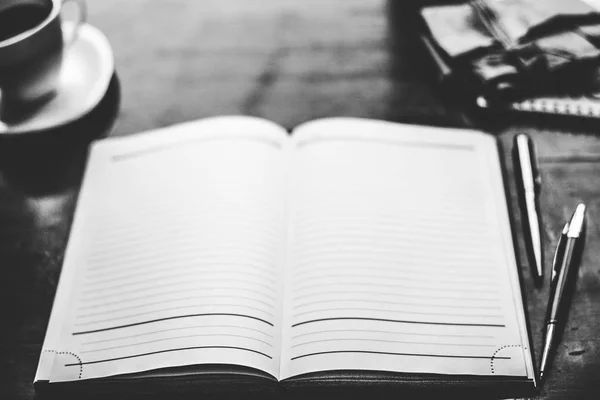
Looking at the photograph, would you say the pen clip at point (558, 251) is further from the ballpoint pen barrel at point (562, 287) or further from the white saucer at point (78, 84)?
the white saucer at point (78, 84)

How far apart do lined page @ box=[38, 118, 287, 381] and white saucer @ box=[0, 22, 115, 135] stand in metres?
0.06

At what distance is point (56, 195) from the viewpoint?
682 millimetres

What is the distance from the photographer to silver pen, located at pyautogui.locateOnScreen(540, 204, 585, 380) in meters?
0.55

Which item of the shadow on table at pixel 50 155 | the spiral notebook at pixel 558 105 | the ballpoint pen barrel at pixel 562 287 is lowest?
the ballpoint pen barrel at pixel 562 287

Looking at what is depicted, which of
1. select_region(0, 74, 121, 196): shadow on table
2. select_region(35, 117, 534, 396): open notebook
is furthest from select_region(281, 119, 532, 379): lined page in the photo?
select_region(0, 74, 121, 196): shadow on table

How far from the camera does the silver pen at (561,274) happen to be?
551 millimetres

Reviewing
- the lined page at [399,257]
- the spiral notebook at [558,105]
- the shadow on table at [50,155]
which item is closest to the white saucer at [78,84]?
the shadow on table at [50,155]

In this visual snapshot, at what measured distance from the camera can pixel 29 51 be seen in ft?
2.10

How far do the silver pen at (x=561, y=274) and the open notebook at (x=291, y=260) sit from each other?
0.07ft

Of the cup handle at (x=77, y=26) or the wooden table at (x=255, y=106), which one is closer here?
the wooden table at (x=255, y=106)

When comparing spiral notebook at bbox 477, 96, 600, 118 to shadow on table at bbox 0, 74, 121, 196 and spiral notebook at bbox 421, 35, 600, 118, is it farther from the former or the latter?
shadow on table at bbox 0, 74, 121, 196

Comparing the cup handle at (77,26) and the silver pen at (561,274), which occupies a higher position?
the cup handle at (77,26)

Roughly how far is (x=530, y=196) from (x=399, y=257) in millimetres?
160

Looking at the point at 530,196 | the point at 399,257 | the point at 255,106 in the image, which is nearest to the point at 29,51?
the point at 255,106
